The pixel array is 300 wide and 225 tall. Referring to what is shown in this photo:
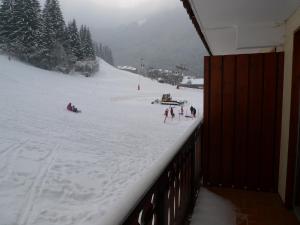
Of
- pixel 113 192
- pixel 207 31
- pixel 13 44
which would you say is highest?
pixel 13 44

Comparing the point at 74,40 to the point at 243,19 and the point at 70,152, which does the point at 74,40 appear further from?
the point at 243,19

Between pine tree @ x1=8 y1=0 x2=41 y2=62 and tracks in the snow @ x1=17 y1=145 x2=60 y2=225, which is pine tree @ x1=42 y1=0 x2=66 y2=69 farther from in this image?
tracks in the snow @ x1=17 y1=145 x2=60 y2=225

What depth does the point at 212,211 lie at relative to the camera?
2846mm

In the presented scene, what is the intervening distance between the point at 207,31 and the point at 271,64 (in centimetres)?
92

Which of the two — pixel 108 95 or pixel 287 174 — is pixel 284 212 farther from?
pixel 108 95

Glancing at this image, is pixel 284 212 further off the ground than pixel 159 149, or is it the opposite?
pixel 284 212

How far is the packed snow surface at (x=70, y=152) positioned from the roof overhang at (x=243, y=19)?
4.59 feet

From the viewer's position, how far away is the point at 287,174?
2861mm

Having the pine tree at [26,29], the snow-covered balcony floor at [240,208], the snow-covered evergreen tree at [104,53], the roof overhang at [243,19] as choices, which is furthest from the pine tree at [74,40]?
the snow-covered balcony floor at [240,208]

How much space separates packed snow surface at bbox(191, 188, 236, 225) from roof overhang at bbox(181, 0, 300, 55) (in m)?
2.01

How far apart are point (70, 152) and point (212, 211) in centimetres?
1008

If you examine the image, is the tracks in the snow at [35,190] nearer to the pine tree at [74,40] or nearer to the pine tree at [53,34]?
the pine tree at [53,34]

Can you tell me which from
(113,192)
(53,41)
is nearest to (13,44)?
(53,41)

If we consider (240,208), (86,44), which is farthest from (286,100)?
(86,44)
